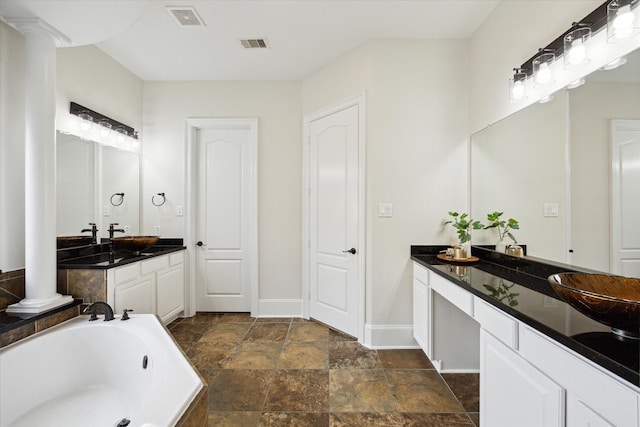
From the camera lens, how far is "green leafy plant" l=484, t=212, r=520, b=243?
1942mm

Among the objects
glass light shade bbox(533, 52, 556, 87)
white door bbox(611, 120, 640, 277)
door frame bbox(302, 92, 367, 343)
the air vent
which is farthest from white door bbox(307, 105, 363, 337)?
white door bbox(611, 120, 640, 277)

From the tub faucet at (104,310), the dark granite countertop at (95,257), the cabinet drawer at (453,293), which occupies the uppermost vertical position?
the dark granite countertop at (95,257)

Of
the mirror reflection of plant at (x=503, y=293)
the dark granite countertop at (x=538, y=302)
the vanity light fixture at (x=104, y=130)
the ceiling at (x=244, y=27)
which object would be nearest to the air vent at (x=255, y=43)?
the ceiling at (x=244, y=27)

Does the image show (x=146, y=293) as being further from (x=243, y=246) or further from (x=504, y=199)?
(x=504, y=199)

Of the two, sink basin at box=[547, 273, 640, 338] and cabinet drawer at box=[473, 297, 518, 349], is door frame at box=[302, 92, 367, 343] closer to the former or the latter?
cabinet drawer at box=[473, 297, 518, 349]

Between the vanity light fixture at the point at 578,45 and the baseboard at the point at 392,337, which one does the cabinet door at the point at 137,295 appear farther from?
the vanity light fixture at the point at 578,45

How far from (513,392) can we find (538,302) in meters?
0.40

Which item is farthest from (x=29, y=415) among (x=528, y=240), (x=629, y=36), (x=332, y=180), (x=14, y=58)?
(x=629, y=36)

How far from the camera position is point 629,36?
46.3 inches

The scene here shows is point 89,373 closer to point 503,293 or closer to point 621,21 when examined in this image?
point 503,293

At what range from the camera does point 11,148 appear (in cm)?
181

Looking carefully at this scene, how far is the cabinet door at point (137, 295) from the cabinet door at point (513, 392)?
2.49 m

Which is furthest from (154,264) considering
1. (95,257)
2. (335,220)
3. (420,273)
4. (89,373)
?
(420,273)

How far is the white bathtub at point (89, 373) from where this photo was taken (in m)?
1.30
